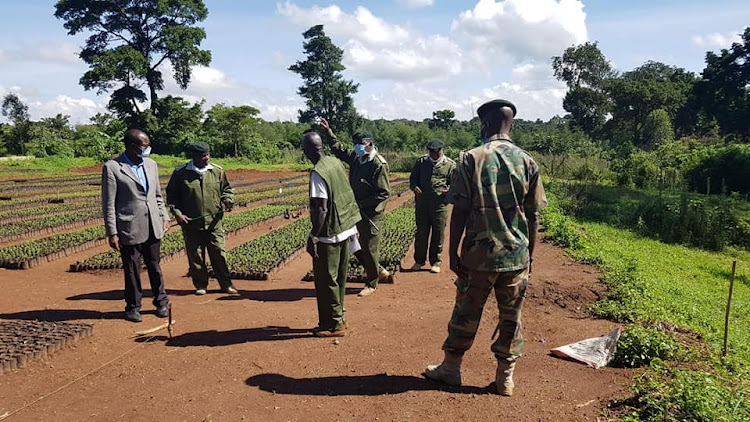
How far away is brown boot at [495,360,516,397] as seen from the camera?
11.2 ft

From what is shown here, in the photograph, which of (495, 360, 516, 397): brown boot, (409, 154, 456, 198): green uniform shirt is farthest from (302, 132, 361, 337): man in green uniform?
(409, 154, 456, 198): green uniform shirt

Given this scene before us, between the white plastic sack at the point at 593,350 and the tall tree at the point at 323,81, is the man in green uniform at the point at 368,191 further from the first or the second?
the tall tree at the point at 323,81

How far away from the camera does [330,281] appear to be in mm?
Answer: 4617

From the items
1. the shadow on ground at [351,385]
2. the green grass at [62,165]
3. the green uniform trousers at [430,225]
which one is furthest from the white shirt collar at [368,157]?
the green grass at [62,165]

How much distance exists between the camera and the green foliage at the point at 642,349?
12.7 ft

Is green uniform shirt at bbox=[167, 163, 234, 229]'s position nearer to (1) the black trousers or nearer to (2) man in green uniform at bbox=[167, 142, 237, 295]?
(2) man in green uniform at bbox=[167, 142, 237, 295]

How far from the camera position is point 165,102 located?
36938mm

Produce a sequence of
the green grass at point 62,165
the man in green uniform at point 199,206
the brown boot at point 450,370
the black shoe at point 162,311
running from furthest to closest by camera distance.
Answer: the green grass at point 62,165
the man in green uniform at point 199,206
the black shoe at point 162,311
the brown boot at point 450,370

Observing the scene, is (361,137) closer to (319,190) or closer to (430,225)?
(319,190)

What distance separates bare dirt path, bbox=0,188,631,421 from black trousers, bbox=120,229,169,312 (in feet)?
0.87

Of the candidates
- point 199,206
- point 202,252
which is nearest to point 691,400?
point 199,206

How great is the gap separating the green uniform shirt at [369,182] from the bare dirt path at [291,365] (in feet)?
3.90

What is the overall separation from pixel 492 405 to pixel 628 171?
2170 centimetres

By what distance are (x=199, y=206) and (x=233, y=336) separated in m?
1.97
